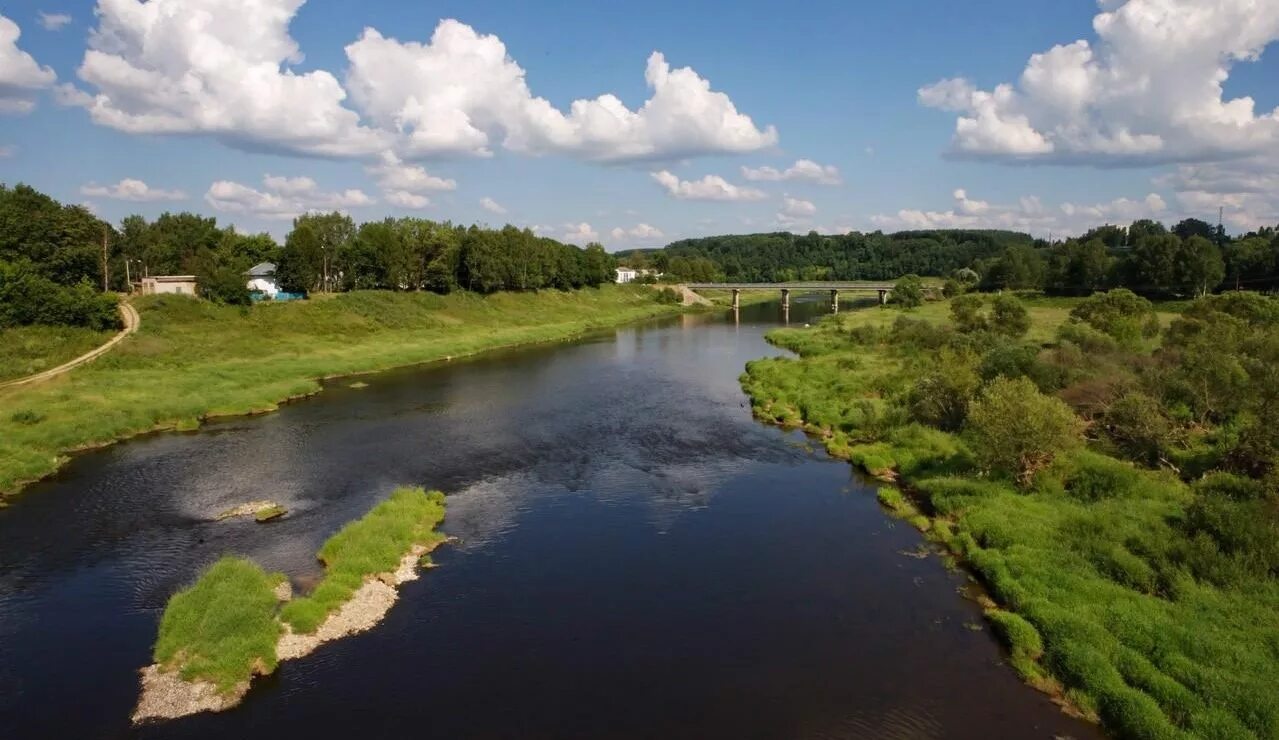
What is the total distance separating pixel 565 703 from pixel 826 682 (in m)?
6.53

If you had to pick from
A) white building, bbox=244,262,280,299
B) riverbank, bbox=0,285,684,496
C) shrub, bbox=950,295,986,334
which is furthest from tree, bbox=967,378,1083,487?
white building, bbox=244,262,280,299

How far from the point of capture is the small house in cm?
7494

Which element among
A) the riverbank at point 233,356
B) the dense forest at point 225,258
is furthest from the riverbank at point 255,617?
the dense forest at point 225,258

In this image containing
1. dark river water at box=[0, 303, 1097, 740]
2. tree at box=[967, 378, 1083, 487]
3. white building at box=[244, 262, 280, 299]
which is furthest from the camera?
white building at box=[244, 262, 280, 299]

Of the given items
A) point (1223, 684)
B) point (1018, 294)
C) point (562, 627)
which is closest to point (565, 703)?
point (562, 627)

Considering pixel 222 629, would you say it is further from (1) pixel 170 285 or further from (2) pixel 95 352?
(1) pixel 170 285

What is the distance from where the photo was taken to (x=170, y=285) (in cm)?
7681

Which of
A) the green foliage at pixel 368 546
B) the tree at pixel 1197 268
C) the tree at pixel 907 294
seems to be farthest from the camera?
the tree at pixel 907 294

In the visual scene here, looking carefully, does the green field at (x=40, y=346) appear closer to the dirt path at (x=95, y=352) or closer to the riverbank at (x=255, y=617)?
the dirt path at (x=95, y=352)

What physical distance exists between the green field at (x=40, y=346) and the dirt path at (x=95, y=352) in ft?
1.59

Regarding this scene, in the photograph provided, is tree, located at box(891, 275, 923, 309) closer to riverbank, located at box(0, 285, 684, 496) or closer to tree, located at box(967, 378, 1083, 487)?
riverbank, located at box(0, 285, 684, 496)

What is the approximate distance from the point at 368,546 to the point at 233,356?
148 feet

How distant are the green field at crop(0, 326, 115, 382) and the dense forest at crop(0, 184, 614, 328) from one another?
1282 millimetres

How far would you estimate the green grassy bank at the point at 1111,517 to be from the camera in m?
17.7
